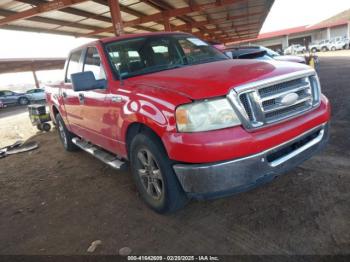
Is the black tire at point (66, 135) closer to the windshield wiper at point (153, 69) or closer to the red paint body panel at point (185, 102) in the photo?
the red paint body panel at point (185, 102)

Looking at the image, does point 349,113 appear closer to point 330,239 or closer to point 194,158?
point 330,239

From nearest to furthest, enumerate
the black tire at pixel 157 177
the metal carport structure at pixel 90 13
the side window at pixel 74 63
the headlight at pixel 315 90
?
the black tire at pixel 157 177 → the headlight at pixel 315 90 → the side window at pixel 74 63 → the metal carport structure at pixel 90 13

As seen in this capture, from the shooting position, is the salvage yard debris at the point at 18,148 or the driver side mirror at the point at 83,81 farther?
the salvage yard debris at the point at 18,148

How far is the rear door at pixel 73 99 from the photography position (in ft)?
14.6

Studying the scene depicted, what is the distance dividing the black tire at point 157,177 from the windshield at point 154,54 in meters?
0.97

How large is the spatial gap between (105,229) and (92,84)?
62.4 inches

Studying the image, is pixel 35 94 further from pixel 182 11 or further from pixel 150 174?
pixel 150 174

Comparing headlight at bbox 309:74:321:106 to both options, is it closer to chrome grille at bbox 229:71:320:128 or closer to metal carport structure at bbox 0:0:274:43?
chrome grille at bbox 229:71:320:128

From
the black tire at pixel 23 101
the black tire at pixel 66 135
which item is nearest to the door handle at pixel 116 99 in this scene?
the black tire at pixel 66 135

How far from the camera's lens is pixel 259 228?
2.53 metres

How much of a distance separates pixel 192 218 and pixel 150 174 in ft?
2.01

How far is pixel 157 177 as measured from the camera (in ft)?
9.21

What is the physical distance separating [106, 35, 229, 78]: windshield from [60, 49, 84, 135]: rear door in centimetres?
112

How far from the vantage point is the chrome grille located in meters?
2.38
